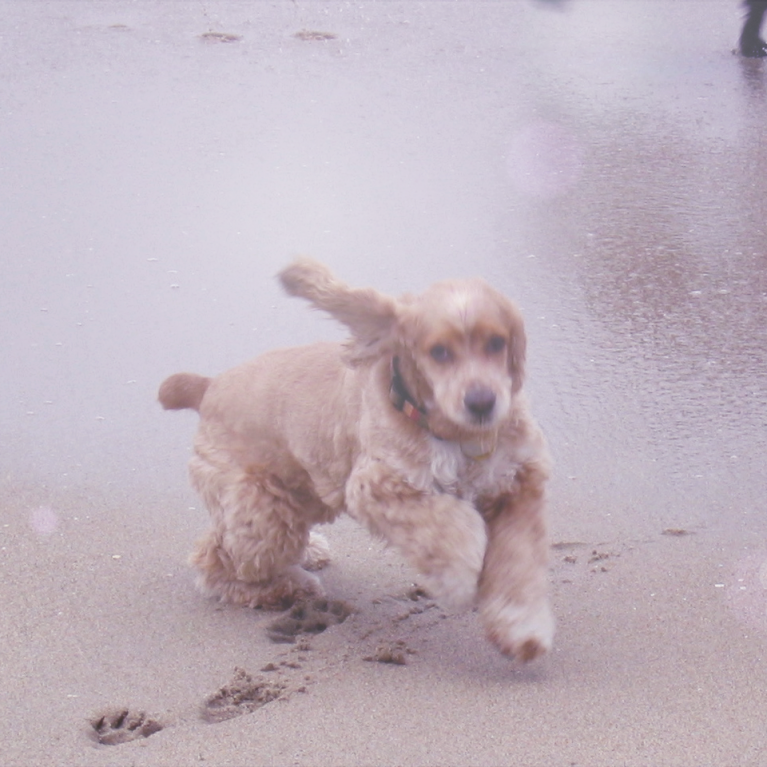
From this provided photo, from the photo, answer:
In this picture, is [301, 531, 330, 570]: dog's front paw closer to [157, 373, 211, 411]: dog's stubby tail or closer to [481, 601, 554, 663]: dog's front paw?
[157, 373, 211, 411]: dog's stubby tail

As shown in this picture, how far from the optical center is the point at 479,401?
3.63 meters

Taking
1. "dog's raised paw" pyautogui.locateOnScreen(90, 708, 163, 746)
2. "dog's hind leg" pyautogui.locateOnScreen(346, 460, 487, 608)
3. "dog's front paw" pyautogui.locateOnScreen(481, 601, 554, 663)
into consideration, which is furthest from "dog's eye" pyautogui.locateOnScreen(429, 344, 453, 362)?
"dog's raised paw" pyautogui.locateOnScreen(90, 708, 163, 746)

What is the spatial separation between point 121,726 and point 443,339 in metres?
1.43

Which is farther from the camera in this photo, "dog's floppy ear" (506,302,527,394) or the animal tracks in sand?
"dog's floppy ear" (506,302,527,394)

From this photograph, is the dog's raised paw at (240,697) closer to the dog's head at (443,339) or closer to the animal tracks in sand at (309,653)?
the animal tracks in sand at (309,653)

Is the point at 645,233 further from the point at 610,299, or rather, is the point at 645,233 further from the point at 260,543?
the point at 260,543

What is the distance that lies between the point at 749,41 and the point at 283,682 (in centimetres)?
919

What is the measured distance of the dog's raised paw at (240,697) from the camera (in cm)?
354

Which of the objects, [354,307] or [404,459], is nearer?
[404,459]

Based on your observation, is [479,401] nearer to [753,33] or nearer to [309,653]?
[309,653]

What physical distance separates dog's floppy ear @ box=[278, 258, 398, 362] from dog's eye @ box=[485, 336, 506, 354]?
1.09 ft

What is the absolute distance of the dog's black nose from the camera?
363 centimetres

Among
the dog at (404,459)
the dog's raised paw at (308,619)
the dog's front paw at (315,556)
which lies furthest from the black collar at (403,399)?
the dog's front paw at (315,556)

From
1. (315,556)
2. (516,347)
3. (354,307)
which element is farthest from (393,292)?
(516,347)
